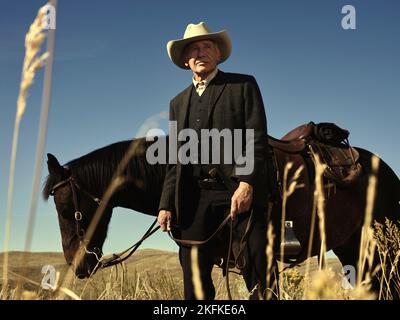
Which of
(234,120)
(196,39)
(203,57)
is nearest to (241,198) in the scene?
(234,120)

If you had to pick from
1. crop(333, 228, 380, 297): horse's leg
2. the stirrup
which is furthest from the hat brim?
crop(333, 228, 380, 297): horse's leg

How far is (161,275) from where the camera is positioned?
235 inches

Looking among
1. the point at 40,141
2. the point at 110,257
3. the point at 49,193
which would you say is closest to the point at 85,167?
the point at 49,193

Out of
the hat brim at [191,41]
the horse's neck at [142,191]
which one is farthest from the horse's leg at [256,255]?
the horse's neck at [142,191]

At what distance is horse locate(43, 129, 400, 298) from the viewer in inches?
193

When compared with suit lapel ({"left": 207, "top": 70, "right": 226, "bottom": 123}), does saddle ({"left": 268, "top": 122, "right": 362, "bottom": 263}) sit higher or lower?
lower

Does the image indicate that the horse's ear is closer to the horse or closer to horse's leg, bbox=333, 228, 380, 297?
the horse

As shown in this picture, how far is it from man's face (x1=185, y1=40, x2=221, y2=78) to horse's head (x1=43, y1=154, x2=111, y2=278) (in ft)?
6.35

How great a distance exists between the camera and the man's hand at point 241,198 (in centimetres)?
347

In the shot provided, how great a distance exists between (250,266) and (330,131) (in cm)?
254

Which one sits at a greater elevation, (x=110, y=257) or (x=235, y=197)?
(x=235, y=197)

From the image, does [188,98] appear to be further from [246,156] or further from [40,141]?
[40,141]
